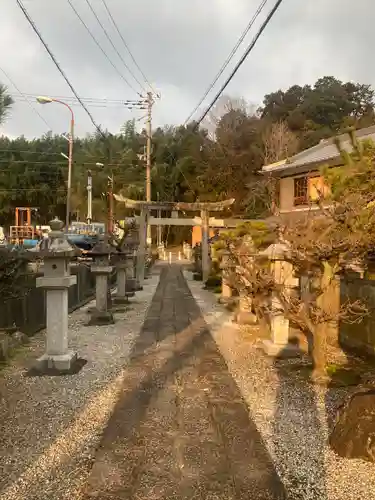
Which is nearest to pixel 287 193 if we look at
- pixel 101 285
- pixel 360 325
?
pixel 101 285

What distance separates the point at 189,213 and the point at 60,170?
1908 cm

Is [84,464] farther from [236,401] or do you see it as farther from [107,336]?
[107,336]

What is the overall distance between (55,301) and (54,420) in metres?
2.35

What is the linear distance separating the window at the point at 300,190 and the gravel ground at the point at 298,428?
45.1 feet

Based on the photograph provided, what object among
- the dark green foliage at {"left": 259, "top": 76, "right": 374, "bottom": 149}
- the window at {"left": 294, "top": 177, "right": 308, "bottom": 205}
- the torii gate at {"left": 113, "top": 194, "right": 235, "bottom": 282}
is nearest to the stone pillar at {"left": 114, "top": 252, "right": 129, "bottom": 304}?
the torii gate at {"left": 113, "top": 194, "right": 235, "bottom": 282}

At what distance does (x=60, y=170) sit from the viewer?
51062mm

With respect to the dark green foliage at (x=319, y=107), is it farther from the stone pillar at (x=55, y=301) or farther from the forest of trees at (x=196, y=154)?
the stone pillar at (x=55, y=301)

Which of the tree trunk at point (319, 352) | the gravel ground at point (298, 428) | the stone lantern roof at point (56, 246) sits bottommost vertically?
the gravel ground at point (298, 428)

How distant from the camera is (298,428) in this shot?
4.55 meters

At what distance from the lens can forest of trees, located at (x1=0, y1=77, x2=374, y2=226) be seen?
31.8m

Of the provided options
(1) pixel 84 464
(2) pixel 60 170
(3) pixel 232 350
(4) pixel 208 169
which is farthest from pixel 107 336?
(2) pixel 60 170

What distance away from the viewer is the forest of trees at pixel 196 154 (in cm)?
3175

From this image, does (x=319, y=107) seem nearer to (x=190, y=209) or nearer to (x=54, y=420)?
(x=190, y=209)

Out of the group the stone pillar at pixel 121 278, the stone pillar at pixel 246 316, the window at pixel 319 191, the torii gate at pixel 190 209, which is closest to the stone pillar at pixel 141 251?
the torii gate at pixel 190 209
